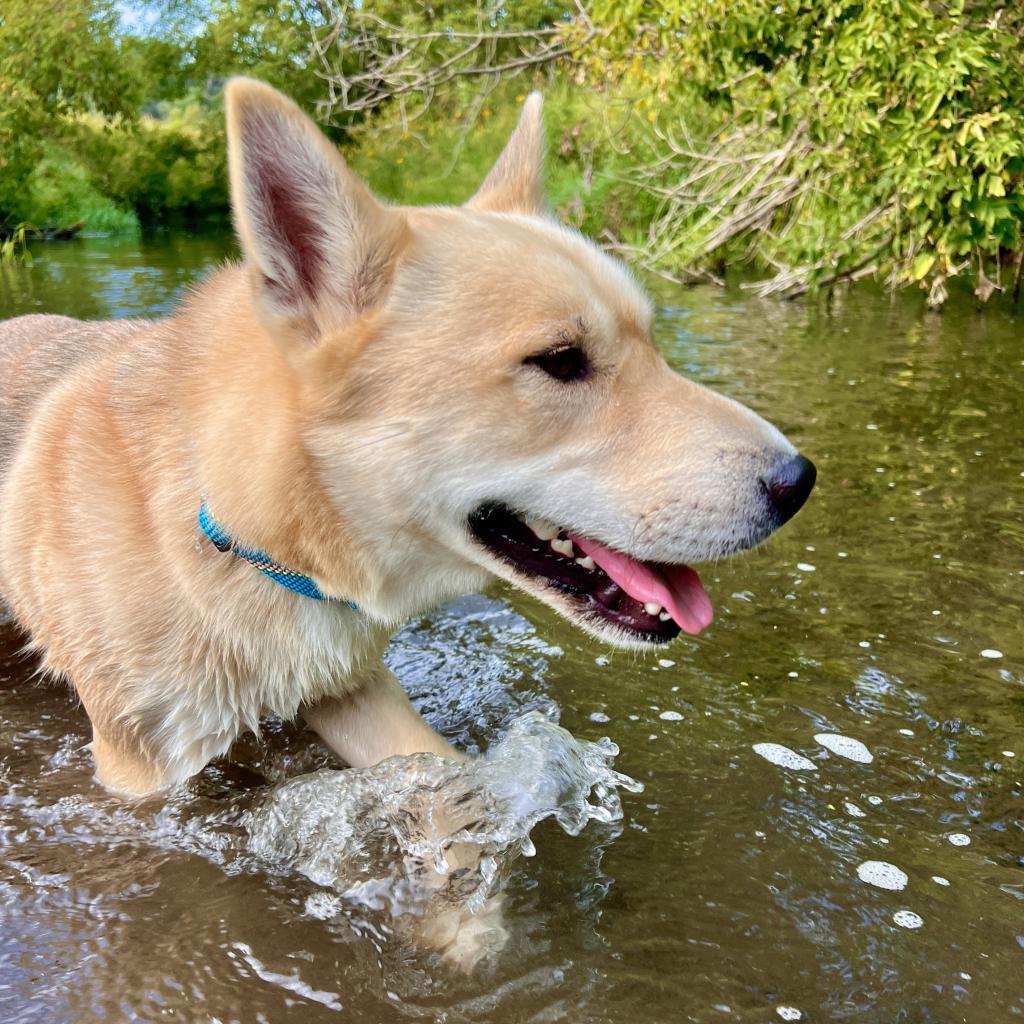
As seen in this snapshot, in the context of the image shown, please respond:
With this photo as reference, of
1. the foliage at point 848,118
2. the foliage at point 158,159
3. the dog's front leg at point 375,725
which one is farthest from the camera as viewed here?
the foliage at point 158,159

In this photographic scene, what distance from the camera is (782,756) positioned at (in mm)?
3070

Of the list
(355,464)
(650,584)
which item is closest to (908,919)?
(650,584)

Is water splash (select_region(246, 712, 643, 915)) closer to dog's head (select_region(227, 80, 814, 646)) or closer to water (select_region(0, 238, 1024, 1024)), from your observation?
water (select_region(0, 238, 1024, 1024))

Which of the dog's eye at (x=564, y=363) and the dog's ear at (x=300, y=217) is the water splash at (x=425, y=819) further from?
the dog's ear at (x=300, y=217)

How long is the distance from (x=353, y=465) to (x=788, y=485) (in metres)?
0.95

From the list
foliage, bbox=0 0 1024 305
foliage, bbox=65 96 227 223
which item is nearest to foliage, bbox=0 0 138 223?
foliage, bbox=0 0 1024 305

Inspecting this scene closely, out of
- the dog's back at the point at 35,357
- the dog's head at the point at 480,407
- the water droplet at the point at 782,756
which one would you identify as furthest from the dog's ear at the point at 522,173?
the water droplet at the point at 782,756

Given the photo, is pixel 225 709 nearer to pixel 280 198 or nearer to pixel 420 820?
pixel 420 820

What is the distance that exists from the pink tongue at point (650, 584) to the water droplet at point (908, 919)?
78 cm

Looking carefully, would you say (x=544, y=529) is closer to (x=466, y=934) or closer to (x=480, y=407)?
(x=480, y=407)

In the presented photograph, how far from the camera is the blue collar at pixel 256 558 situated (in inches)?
95.0

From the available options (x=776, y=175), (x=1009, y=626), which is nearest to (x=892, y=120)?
(x=776, y=175)

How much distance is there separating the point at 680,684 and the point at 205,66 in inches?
1124

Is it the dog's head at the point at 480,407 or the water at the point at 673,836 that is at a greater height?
the dog's head at the point at 480,407
